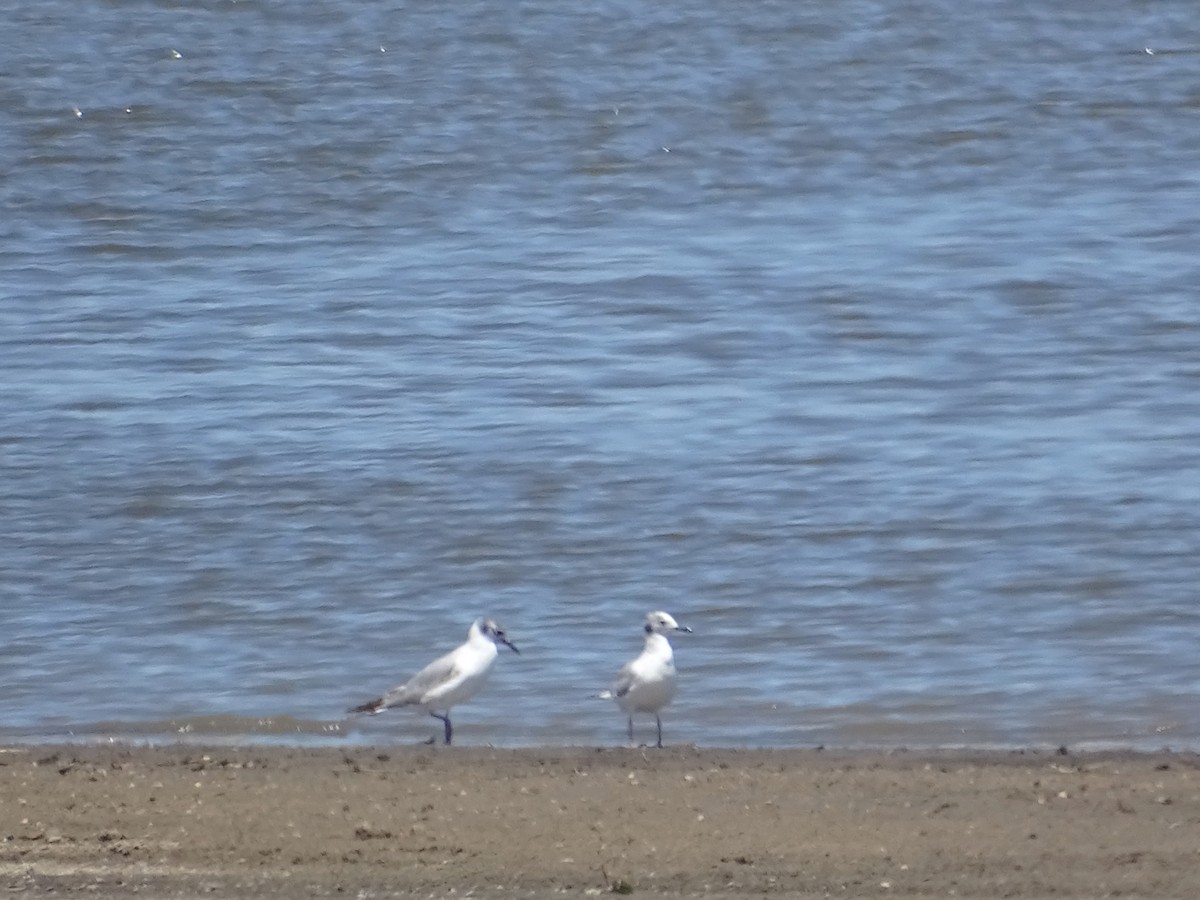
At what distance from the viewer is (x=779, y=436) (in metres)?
12.2

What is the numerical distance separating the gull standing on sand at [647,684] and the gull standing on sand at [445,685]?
41 centimetres

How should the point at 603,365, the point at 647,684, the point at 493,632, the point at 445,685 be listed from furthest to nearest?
1. the point at 603,365
2. the point at 493,632
3. the point at 445,685
4. the point at 647,684

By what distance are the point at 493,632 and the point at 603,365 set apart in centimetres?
512

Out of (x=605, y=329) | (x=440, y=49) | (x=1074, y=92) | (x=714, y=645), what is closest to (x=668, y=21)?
(x=440, y=49)

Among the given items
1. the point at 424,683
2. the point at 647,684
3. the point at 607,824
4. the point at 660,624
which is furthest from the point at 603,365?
the point at 607,824

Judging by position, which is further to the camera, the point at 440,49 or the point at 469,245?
the point at 440,49

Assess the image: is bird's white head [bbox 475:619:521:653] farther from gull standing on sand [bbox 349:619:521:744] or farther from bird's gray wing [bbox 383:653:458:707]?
bird's gray wing [bbox 383:653:458:707]

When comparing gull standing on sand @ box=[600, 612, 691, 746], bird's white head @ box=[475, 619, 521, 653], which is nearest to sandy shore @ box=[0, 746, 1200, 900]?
gull standing on sand @ box=[600, 612, 691, 746]

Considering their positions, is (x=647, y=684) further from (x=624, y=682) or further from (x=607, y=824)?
(x=607, y=824)

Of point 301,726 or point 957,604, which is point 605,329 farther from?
point 301,726

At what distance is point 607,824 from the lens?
22.5 ft

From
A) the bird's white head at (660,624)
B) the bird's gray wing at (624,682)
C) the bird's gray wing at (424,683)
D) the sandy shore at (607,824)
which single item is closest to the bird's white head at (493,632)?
the bird's gray wing at (424,683)

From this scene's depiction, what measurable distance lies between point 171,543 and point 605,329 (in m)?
4.03

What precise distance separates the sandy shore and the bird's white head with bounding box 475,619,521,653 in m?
0.94
